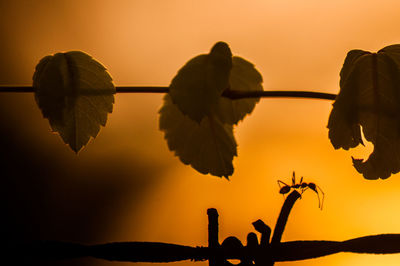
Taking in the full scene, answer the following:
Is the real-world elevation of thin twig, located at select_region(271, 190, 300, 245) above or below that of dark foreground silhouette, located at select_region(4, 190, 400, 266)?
above

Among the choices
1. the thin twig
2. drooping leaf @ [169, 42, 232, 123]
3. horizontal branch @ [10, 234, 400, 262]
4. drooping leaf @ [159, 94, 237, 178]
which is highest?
drooping leaf @ [169, 42, 232, 123]

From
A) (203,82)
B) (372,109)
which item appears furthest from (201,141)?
(372,109)

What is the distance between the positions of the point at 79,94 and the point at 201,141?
129mm

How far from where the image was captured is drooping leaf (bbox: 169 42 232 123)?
31cm

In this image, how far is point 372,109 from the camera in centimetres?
38

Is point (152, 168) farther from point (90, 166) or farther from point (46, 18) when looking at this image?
point (46, 18)

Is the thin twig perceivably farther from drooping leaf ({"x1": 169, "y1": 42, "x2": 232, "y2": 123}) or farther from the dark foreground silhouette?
drooping leaf ({"x1": 169, "y1": 42, "x2": 232, "y2": 123})

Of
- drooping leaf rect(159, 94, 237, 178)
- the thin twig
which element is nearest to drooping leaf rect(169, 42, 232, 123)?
drooping leaf rect(159, 94, 237, 178)

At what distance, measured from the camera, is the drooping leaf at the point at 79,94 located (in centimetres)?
38

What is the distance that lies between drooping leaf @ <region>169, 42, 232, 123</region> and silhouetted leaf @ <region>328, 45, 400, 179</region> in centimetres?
11

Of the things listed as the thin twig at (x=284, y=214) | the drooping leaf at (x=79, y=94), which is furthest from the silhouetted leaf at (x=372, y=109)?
the drooping leaf at (x=79, y=94)

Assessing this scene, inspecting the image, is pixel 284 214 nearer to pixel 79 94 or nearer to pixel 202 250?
pixel 202 250

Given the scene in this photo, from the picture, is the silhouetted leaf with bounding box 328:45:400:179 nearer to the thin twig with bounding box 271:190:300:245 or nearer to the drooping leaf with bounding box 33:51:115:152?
the thin twig with bounding box 271:190:300:245

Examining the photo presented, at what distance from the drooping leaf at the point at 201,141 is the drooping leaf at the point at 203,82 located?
0.02 m
